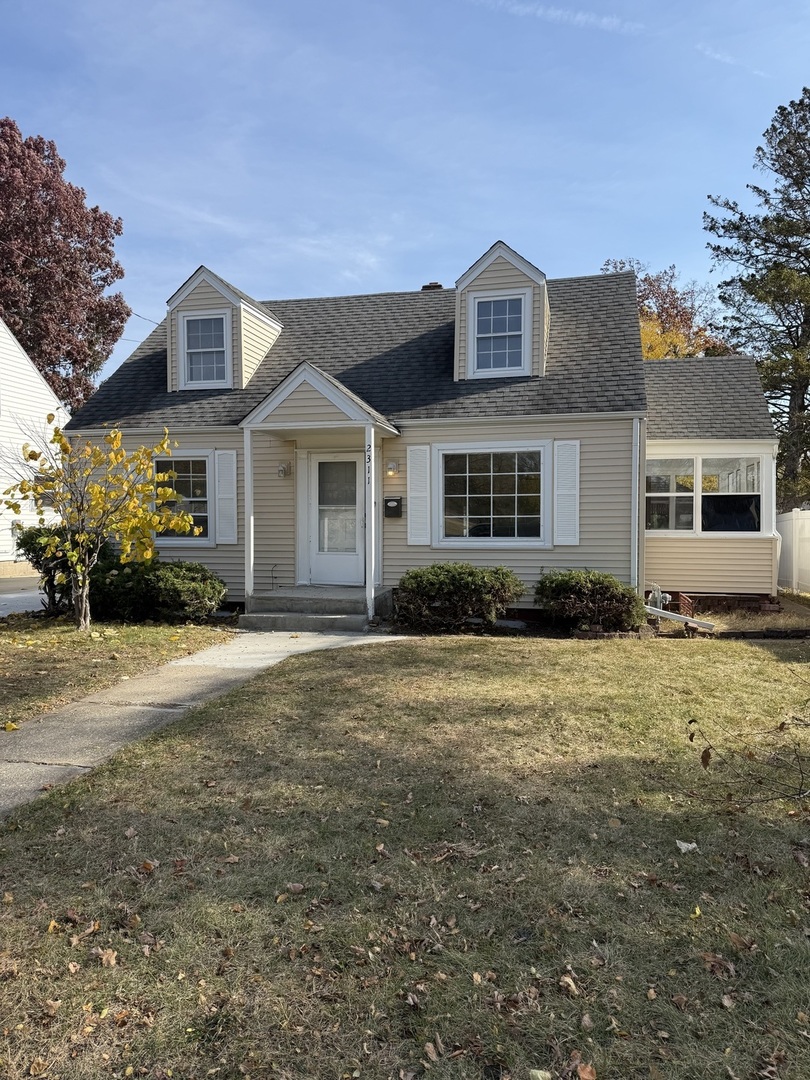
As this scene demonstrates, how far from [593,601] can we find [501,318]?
5.08m

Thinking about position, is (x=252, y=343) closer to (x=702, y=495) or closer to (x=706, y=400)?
(x=706, y=400)

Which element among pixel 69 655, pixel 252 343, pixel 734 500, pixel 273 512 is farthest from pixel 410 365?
pixel 69 655

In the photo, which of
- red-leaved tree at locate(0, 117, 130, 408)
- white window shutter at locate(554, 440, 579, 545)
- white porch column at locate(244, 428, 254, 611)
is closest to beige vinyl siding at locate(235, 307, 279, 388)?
white porch column at locate(244, 428, 254, 611)

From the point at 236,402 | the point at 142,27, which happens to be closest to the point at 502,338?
the point at 236,402

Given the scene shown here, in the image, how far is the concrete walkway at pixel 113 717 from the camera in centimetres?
459

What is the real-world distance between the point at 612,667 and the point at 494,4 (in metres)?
8.80

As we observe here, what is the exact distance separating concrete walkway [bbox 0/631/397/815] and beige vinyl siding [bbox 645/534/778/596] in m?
5.92

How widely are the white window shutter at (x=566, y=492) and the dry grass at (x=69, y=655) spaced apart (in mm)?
5424

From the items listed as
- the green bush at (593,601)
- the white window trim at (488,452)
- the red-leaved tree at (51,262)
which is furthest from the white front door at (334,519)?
the red-leaved tree at (51,262)

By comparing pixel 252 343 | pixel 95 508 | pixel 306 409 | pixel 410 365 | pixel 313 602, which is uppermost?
pixel 252 343

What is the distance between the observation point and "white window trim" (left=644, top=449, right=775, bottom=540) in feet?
38.7

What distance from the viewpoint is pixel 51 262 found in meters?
29.3

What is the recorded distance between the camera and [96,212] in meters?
31.2

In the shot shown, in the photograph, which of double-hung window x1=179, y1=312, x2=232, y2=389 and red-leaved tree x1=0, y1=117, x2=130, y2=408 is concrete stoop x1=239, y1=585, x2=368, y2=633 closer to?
double-hung window x1=179, y1=312, x2=232, y2=389
